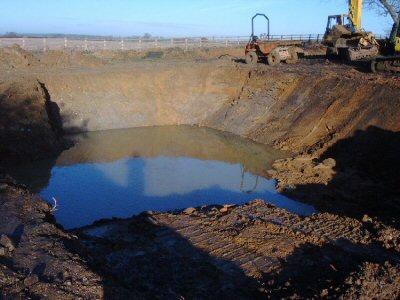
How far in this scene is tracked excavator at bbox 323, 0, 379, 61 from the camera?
933 inches

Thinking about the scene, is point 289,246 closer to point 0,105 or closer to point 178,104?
point 0,105

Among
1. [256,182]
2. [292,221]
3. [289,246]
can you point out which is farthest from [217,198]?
[289,246]

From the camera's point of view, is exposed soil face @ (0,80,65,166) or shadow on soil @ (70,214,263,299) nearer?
shadow on soil @ (70,214,263,299)

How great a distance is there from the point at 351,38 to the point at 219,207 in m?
18.1

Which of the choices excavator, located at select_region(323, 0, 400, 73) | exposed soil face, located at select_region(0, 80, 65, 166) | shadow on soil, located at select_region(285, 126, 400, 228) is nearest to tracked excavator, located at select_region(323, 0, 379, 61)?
excavator, located at select_region(323, 0, 400, 73)

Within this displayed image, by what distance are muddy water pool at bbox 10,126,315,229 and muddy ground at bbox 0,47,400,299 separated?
0.88m

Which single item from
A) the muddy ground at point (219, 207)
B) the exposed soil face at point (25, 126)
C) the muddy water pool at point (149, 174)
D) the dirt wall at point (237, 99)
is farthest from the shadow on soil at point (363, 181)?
the exposed soil face at point (25, 126)

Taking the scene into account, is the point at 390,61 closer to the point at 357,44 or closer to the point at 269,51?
the point at 357,44

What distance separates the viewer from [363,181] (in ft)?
45.4

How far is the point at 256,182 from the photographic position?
49.5 ft

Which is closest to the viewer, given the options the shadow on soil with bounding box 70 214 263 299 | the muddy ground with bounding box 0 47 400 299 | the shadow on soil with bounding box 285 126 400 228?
the muddy ground with bounding box 0 47 400 299

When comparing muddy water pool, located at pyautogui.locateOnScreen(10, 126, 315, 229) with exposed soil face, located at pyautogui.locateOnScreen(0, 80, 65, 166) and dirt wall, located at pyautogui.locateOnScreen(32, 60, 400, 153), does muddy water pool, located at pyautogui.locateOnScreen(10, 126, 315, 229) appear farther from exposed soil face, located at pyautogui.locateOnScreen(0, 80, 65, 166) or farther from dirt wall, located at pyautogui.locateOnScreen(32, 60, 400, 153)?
dirt wall, located at pyautogui.locateOnScreen(32, 60, 400, 153)

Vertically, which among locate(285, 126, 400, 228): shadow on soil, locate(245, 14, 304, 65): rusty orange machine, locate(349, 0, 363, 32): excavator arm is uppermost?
locate(349, 0, 363, 32): excavator arm

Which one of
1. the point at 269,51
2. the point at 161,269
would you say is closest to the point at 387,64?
the point at 269,51
